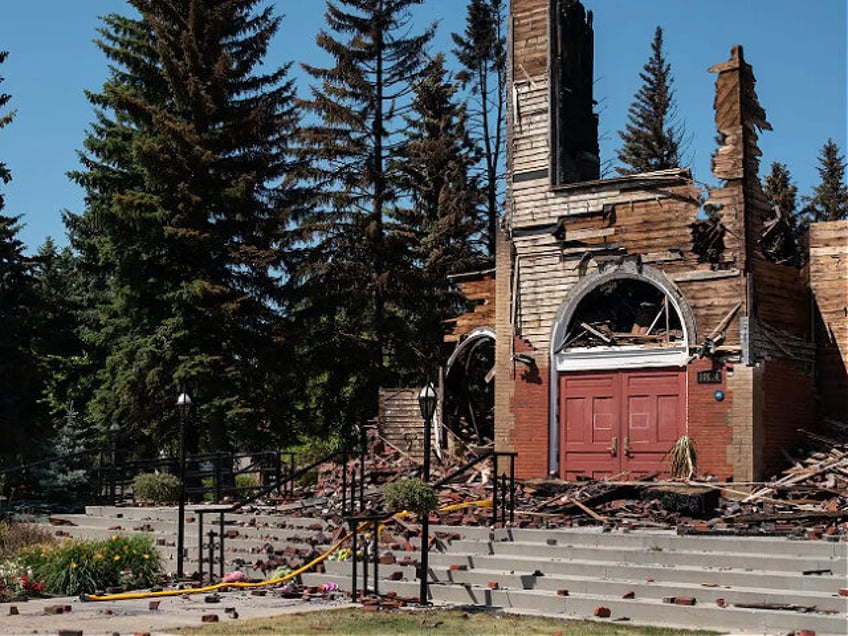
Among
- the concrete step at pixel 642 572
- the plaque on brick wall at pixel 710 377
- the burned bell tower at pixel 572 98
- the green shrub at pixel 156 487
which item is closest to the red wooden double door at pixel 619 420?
the plaque on brick wall at pixel 710 377

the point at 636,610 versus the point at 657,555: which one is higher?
the point at 657,555

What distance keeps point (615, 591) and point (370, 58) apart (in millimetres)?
25284

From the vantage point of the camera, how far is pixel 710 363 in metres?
19.2

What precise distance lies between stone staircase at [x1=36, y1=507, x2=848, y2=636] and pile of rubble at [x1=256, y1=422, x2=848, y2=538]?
0.86 metres

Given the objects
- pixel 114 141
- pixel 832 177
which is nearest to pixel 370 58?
pixel 114 141

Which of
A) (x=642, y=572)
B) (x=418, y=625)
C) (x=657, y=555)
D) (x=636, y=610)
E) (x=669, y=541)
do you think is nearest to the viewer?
(x=418, y=625)

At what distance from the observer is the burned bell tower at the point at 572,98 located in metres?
22.1

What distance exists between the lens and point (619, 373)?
2061 cm

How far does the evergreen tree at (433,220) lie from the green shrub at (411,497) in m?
18.4

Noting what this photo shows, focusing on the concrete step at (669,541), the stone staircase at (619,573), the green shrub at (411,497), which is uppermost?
the green shrub at (411,497)

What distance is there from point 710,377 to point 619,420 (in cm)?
200

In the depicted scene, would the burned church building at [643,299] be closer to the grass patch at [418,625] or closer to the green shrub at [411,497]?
the green shrub at [411,497]

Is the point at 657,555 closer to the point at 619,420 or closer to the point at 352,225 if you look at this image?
the point at 619,420

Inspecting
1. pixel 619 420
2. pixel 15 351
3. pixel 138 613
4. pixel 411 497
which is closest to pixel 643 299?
pixel 619 420
